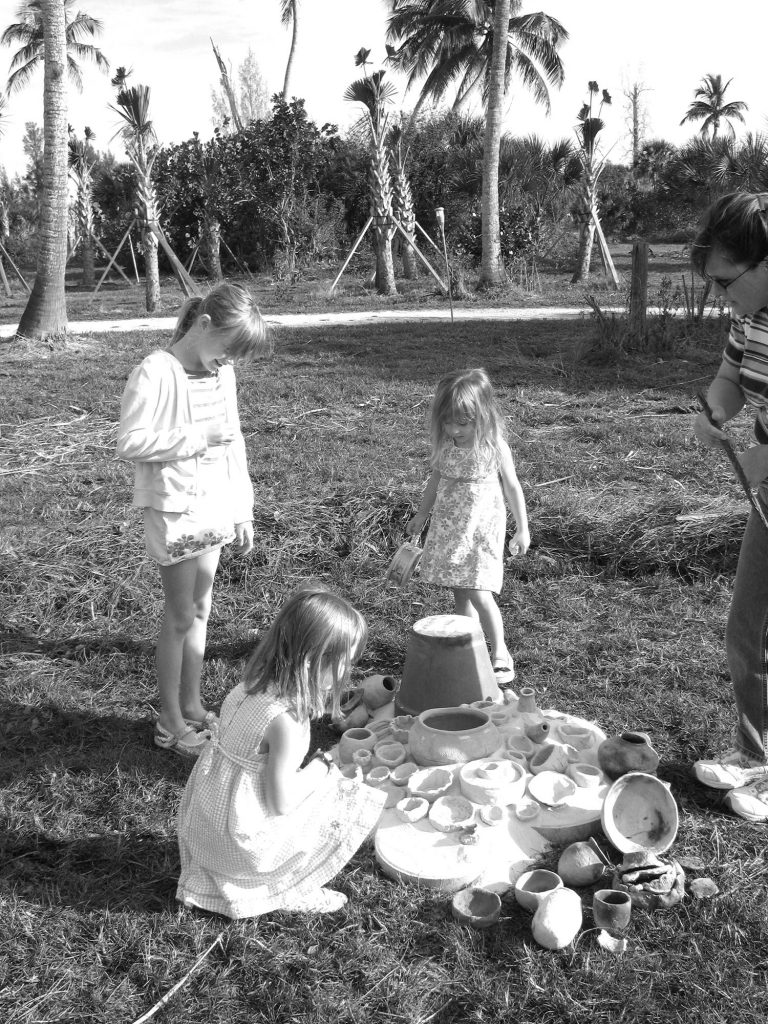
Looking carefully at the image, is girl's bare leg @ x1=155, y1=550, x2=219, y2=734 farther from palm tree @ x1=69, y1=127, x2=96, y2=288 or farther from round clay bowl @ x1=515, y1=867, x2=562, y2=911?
palm tree @ x1=69, y1=127, x2=96, y2=288

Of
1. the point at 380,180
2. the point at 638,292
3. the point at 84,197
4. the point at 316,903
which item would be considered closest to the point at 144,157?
the point at 380,180

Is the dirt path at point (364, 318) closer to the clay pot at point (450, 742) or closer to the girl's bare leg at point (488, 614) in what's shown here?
the girl's bare leg at point (488, 614)

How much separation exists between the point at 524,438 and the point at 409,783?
14.0ft

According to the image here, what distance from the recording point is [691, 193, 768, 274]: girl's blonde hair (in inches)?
91.1

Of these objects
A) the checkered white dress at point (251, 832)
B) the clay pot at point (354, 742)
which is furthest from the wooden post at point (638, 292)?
the checkered white dress at point (251, 832)

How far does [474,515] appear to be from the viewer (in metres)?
3.72

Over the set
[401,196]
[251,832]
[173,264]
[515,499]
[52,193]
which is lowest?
[251,832]

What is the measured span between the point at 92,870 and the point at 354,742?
3.04 ft

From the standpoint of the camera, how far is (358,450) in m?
6.59

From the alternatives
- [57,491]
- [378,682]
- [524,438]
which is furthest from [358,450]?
[378,682]

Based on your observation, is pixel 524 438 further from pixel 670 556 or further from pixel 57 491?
pixel 57 491

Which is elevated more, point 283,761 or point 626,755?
point 283,761

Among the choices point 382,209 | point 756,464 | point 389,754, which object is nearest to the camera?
point 756,464

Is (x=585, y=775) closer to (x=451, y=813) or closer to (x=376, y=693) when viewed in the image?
(x=451, y=813)
